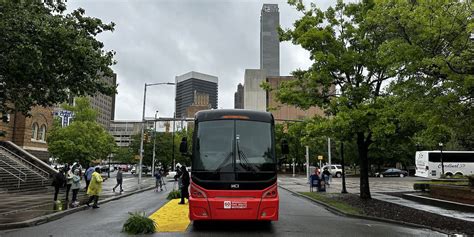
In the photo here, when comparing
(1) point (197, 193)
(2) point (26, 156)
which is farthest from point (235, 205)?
(2) point (26, 156)

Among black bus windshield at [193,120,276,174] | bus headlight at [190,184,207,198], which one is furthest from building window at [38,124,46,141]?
bus headlight at [190,184,207,198]

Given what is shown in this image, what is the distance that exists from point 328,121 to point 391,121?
2.66 m

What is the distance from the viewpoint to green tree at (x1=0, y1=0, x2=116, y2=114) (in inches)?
452

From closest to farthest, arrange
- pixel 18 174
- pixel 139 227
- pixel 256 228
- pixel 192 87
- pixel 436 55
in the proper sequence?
pixel 139 227, pixel 256 228, pixel 436 55, pixel 18 174, pixel 192 87

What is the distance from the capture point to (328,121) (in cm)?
1786

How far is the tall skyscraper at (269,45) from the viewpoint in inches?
4950

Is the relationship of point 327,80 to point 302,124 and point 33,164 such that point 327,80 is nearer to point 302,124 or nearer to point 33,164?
point 302,124

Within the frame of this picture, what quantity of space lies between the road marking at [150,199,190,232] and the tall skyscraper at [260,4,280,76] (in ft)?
365

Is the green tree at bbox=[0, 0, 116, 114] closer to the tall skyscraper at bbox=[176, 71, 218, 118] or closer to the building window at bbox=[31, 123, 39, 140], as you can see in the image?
the building window at bbox=[31, 123, 39, 140]

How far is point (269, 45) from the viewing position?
133 metres

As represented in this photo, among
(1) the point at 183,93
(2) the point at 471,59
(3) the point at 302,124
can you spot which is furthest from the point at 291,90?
(1) the point at 183,93

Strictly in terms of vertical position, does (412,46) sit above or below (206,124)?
above

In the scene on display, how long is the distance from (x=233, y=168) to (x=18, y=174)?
24.3 m

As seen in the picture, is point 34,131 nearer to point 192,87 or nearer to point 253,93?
point 253,93
